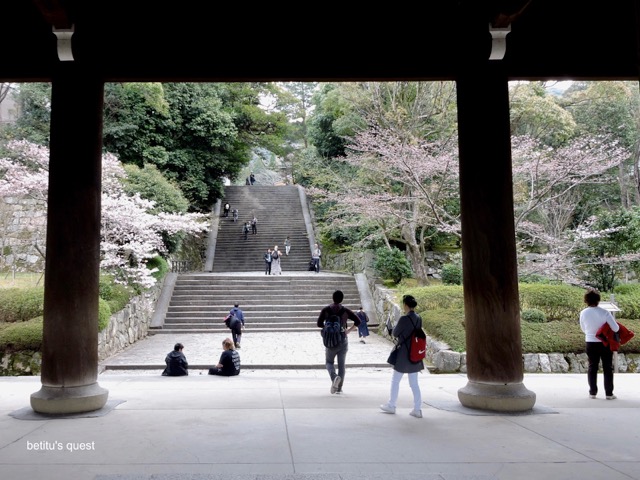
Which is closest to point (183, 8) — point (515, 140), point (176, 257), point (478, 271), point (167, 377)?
point (478, 271)

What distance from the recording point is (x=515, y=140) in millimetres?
14875

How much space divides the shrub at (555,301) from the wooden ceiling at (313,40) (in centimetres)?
770

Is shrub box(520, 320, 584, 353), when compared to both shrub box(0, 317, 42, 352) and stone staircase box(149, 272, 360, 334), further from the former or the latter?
shrub box(0, 317, 42, 352)

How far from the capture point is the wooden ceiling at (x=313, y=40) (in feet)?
18.0

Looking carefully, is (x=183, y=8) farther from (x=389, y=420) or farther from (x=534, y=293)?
(x=534, y=293)

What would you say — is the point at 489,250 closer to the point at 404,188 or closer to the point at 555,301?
the point at 555,301

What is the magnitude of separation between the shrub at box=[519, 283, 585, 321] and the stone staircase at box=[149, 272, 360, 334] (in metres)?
6.27

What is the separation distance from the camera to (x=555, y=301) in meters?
12.3

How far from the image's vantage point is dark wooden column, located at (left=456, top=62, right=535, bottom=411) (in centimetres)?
529

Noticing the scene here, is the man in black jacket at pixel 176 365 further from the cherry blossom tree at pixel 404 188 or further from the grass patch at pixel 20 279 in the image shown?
the cherry blossom tree at pixel 404 188

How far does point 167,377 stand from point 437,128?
13.2 metres

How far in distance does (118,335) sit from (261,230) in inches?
579

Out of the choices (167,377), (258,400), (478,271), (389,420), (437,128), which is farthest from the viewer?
(437,128)

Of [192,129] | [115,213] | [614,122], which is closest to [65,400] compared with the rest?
[115,213]
